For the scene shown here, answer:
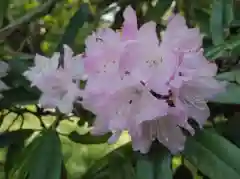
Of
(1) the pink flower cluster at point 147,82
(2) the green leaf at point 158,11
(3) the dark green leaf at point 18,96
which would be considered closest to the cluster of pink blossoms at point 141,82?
(1) the pink flower cluster at point 147,82

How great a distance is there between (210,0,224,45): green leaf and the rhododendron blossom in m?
0.18

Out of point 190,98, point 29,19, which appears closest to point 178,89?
point 190,98

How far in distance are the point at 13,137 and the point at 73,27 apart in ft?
0.55

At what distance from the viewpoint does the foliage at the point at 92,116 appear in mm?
492

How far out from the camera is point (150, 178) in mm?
471

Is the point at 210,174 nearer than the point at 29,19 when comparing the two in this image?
Yes

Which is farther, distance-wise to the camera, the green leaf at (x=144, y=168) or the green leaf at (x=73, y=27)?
the green leaf at (x=73, y=27)

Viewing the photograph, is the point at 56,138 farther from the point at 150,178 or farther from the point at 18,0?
the point at 18,0

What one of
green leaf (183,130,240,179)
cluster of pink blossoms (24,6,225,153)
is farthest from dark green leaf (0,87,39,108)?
green leaf (183,130,240,179)

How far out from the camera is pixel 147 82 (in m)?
0.46

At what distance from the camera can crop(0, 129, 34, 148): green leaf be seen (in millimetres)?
655

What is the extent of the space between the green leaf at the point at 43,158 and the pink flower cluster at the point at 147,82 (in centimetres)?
7

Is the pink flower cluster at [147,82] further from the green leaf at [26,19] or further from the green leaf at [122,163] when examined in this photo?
the green leaf at [26,19]

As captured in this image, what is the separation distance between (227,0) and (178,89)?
20 centimetres
